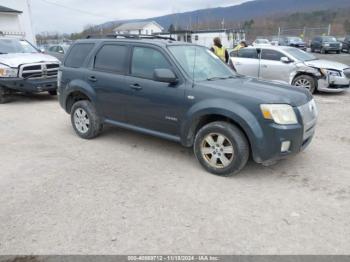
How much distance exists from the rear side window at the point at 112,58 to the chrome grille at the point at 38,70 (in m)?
4.39

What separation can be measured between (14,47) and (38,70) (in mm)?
1778

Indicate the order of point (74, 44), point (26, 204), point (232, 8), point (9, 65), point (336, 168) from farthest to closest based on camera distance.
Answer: point (232, 8) → point (9, 65) → point (74, 44) → point (336, 168) → point (26, 204)

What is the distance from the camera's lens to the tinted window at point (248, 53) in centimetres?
1090

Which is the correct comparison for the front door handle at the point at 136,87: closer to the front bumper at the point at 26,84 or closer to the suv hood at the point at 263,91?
the suv hood at the point at 263,91

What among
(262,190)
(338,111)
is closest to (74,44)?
(262,190)

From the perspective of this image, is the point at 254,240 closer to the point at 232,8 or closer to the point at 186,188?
the point at 186,188

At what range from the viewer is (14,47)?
402 inches

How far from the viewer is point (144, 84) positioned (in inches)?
193

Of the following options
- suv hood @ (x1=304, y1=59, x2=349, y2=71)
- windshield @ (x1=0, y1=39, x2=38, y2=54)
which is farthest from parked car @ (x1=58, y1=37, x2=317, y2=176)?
suv hood @ (x1=304, y1=59, x2=349, y2=71)

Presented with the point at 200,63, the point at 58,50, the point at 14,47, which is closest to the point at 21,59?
the point at 14,47

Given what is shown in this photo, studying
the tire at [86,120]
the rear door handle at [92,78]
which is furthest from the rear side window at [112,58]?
the tire at [86,120]

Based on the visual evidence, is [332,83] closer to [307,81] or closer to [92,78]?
[307,81]

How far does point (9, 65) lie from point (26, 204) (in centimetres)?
666

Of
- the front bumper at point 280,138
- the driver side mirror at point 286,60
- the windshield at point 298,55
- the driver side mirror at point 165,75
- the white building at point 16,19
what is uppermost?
the white building at point 16,19
